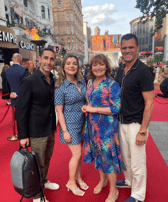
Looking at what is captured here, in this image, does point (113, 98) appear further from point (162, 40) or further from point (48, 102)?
point (162, 40)

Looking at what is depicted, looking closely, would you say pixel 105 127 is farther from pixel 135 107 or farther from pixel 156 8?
pixel 156 8

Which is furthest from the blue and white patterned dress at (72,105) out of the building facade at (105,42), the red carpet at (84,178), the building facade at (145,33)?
the building facade at (105,42)

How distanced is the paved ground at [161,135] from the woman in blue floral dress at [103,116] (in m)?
1.80

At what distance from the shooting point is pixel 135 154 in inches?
82.8

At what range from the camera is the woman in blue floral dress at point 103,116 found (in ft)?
6.58

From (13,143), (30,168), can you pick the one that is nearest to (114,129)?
(30,168)

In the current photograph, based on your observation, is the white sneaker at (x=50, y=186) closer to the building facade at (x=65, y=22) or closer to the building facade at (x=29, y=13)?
the building facade at (x=29, y=13)

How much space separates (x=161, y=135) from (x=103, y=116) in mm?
3232

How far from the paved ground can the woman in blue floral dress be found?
1800 mm

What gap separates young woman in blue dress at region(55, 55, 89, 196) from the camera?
2.13m

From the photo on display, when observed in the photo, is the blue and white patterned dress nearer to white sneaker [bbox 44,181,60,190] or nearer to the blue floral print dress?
the blue floral print dress

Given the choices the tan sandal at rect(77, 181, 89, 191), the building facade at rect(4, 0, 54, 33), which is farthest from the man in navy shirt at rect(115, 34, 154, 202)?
the building facade at rect(4, 0, 54, 33)

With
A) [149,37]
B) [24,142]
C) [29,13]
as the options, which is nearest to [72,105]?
[24,142]

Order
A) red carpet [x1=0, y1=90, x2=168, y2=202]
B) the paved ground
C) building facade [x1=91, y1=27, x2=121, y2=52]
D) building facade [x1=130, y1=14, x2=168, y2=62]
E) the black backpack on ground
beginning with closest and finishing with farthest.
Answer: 1. the black backpack on ground
2. red carpet [x1=0, y1=90, x2=168, y2=202]
3. the paved ground
4. building facade [x1=130, y1=14, x2=168, y2=62]
5. building facade [x1=91, y1=27, x2=121, y2=52]
